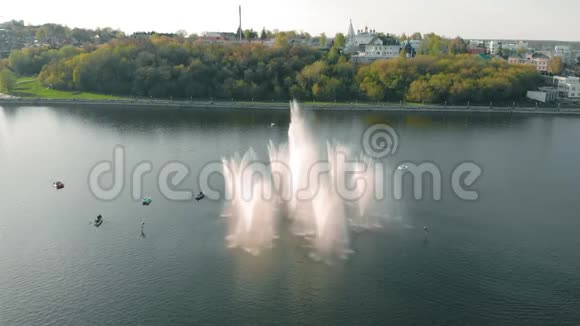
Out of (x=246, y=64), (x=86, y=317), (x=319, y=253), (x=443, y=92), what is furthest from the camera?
(x=246, y=64)

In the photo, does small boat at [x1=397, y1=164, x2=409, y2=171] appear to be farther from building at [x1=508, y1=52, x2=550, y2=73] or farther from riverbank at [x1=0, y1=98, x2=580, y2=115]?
building at [x1=508, y1=52, x2=550, y2=73]

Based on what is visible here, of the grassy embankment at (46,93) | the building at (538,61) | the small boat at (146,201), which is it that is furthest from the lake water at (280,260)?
the building at (538,61)

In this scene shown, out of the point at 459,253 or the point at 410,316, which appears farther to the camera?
the point at 459,253

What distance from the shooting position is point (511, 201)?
1246 inches

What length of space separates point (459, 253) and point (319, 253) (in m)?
6.75

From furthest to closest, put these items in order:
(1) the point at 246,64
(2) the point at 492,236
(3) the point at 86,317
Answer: (1) the point at 246,64 → (2) the point at 492,236 → (3) the point at 86,317

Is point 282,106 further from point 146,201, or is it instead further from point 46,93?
point 146,201

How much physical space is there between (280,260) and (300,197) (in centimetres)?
821

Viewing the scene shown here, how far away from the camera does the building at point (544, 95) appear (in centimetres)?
Result: 7262

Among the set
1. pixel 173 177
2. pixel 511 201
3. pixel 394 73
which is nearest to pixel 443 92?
pixel 394 73

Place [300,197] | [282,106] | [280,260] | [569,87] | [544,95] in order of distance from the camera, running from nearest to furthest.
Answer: [280,260] < [300,197] < [282,106] < [544,95] < [569,87]

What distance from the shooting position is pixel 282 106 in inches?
2712

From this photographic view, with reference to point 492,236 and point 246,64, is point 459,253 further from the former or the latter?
point 246,64

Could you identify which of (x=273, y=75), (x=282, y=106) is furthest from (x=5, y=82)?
(x=282, y=106)
